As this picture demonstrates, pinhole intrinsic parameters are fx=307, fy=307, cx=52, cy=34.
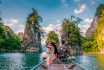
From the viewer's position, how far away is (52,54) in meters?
19.9

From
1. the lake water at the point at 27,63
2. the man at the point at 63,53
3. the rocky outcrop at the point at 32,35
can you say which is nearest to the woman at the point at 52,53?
the man at the point at 63,53

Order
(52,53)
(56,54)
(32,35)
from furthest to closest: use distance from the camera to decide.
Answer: (32,35) → (56,54) → (52,53)

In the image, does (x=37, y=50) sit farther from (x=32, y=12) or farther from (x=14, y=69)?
(x=14, y=69)

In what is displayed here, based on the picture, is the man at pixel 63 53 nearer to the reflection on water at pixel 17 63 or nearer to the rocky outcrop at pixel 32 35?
the reflection on water at pixel 17 63

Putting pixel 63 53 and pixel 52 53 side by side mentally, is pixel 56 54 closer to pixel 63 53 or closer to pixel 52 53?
pixel 52 53

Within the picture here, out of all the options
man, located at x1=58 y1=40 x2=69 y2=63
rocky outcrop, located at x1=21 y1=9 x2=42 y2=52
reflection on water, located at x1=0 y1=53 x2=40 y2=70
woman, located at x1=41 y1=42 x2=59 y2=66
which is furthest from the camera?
rocky outcrop, located at x1=21 y1=9 x2=42 y2=52

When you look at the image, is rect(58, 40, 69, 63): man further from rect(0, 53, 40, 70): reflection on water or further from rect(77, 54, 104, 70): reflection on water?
rect(77, 54, 104, 70): reflection on water

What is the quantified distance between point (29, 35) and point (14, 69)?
11876 cm

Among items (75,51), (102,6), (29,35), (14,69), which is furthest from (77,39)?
(14,69)

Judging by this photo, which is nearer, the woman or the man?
the woman

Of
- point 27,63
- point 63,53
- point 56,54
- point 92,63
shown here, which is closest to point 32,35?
point 92,63

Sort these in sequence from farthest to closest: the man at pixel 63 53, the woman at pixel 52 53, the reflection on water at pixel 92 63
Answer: the reflection on water at pixel 92 63 < the man at pixel 63 53 < the woman at pixel 52 53

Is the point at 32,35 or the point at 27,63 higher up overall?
the point at 32,35

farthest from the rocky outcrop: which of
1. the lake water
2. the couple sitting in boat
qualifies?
the couple sitting in boat
